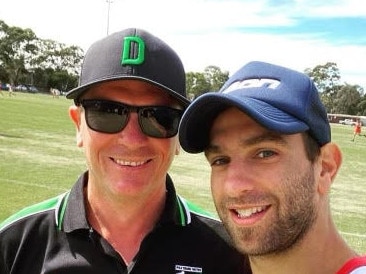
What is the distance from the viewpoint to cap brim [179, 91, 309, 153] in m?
2.08

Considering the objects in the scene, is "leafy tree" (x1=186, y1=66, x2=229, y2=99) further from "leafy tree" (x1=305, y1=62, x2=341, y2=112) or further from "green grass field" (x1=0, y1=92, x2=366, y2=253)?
"green grass field" (x1=0, y1=92, x2=366, y2=253)

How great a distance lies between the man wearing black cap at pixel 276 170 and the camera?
213cm

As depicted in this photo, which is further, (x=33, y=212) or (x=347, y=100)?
(x=347, y=100)

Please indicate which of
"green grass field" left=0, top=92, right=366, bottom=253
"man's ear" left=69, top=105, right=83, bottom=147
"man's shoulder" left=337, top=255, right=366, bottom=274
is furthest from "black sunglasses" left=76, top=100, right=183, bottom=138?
"green grass field" left=0, top=92, right=366, bottom=253

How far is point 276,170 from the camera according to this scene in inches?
85.6

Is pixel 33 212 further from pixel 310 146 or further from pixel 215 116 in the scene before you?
pixel 310 146

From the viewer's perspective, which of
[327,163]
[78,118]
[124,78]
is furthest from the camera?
[78,118]

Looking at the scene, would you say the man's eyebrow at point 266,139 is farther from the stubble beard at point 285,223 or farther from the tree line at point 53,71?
the tree line at point 53,71

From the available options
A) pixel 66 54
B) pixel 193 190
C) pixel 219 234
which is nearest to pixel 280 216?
pixel 219 234

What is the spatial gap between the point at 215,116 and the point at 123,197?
2.35 feet

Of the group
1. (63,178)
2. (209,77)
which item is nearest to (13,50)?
(209,77)

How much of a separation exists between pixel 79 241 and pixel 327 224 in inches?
45.7

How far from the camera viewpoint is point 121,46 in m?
2.61


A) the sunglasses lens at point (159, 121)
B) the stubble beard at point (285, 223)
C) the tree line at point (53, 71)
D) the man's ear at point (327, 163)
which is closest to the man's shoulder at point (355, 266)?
the stubble beard at point (285, 223)
